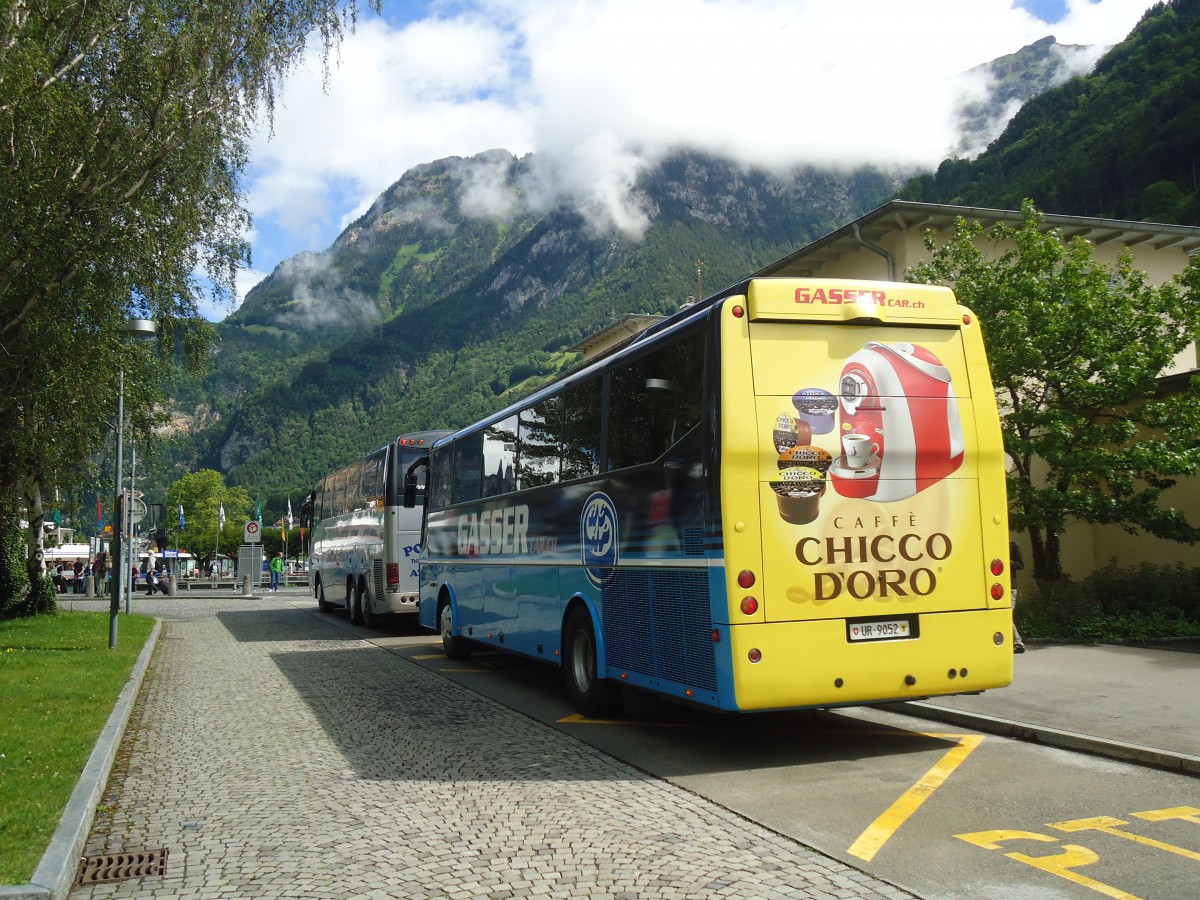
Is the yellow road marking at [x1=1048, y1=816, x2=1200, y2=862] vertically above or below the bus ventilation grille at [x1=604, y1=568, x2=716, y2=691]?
below

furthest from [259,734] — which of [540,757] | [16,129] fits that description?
[16,129]

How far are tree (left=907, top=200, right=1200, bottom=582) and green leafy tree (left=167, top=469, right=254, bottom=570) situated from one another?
108574mm

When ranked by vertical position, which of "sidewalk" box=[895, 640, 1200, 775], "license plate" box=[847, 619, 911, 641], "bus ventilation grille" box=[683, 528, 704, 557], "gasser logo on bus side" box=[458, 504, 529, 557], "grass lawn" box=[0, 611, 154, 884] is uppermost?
"gasser logo on bus side" box=[458, 504, 529, 557]

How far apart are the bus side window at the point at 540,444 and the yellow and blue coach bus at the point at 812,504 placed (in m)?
2.02

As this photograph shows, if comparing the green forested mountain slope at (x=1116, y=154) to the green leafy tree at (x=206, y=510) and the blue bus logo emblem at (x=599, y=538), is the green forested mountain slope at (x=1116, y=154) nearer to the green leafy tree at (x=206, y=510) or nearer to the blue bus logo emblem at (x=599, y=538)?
the blue bus logo emblem at (x=599, y=538)

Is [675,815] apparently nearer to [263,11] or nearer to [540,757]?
[540,757]

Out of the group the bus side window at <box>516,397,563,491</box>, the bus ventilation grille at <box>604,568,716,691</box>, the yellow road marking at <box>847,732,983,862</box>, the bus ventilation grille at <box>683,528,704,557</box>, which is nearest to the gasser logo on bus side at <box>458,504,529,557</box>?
the bus side window at <box>516,397,563,491</box>

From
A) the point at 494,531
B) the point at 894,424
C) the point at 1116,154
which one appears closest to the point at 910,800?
the point at 894,424

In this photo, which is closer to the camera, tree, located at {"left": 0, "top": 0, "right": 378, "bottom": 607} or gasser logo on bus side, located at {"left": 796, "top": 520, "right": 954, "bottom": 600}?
gasser logo on bus side, located at {"left": 796, "top": 520, "right": 954, "bottom": 600}

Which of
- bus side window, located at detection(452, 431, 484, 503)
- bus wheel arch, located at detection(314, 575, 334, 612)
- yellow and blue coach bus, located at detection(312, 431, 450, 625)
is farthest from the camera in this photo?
bus wheel arch, located at detection(314, 575, 334, 612)

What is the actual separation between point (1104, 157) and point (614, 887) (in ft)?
221

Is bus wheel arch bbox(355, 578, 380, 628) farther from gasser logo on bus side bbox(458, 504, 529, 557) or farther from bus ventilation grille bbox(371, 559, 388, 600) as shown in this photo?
gasser logo on bus side bbox(458, 504, 529, 557)

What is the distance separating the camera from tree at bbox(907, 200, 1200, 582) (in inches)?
608

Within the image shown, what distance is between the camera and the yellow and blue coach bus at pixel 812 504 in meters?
7.52
